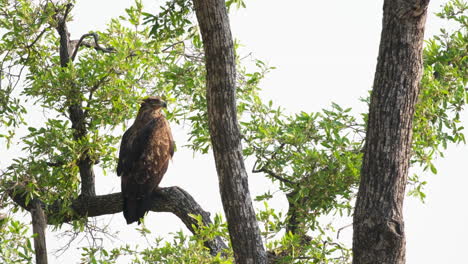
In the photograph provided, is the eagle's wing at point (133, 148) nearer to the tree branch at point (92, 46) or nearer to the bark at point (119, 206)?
the bark at point (119, 206)

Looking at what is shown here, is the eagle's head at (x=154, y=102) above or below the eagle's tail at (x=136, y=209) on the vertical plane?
above

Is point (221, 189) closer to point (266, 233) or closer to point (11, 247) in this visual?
point (266, 233)

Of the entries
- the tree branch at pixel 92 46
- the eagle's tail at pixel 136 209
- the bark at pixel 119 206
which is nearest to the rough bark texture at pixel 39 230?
the bark at pixel 119 206

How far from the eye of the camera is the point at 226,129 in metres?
6.07

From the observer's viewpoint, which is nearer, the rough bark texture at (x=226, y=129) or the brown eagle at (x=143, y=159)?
the rough bark texture at (x=226, y=129)

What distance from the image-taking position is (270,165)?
7.34m

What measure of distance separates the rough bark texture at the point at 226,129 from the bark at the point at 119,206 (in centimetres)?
141

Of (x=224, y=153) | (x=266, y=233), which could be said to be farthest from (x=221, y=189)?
(x=266, y=233)

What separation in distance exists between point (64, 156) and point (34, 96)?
939 millimetres

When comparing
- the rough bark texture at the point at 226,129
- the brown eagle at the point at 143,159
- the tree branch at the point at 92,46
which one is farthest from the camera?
the tree branch at the point at 92,46

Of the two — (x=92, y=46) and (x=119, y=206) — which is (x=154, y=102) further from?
(x=92, y=46)

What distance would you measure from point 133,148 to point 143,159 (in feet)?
0.61

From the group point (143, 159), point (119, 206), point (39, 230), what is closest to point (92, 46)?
point (143, 159)

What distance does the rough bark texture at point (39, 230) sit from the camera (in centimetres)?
771
